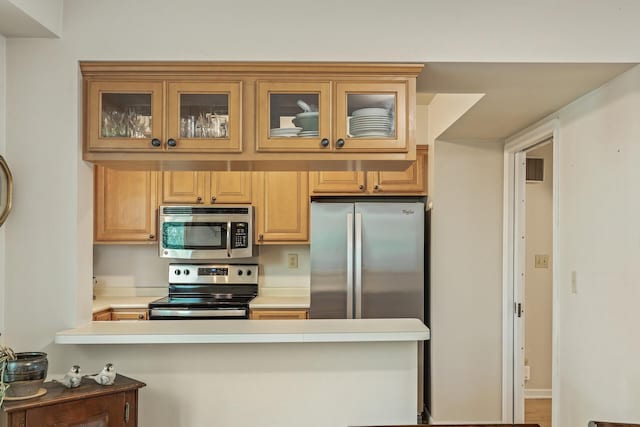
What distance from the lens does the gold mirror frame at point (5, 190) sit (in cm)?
224

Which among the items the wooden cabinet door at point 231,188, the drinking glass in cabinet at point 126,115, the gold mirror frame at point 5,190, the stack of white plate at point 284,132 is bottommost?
the gold mirror frame at point 5,190

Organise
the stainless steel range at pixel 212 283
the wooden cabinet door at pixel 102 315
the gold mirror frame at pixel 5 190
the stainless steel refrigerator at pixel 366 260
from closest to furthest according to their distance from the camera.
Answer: the gold mirror frame at pixel 5 190 < the wooden cabinet door at pixel 102 315 < the stainless steel refrigerator at pixel 366 260 < the stainless steel range at pixel 212 283

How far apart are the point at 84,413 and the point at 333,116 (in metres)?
1.54

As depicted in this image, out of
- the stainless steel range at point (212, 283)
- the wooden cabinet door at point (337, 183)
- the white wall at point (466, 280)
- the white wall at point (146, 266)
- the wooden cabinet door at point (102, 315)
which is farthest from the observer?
the white wall at point (146, 266)

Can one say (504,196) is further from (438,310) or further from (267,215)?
(267,215)

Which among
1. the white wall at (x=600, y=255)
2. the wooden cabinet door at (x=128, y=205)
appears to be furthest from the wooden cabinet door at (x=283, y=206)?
the white wall at (x=600, y=255)

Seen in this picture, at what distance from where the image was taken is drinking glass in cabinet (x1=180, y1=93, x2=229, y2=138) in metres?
2.36

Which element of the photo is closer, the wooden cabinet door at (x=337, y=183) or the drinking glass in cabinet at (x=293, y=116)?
the drinking glass in cabinet at (x=293, y=116)

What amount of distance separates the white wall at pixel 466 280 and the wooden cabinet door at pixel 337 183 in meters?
0.60

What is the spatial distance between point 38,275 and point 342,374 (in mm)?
1407

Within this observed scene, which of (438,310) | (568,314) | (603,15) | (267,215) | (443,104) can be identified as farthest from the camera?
(267,215)

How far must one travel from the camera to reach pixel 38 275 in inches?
91.1

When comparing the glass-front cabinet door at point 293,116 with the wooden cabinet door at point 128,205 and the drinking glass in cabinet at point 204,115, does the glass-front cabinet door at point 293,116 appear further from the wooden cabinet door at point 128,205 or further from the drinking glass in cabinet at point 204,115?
the wooden cabinet door at point 128,205

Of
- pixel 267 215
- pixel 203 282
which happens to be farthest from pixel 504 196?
pixel 203 282
